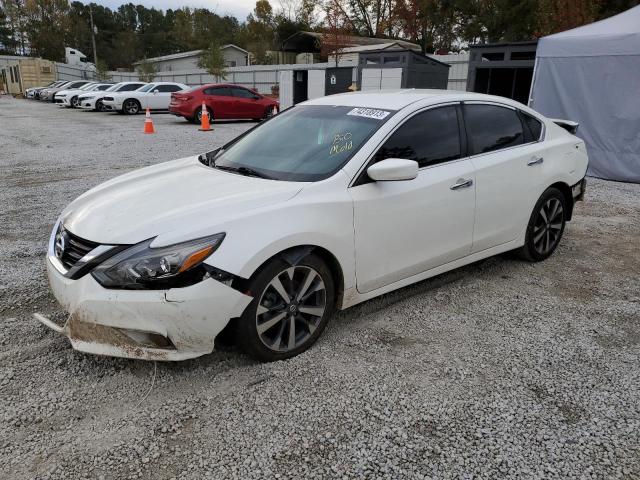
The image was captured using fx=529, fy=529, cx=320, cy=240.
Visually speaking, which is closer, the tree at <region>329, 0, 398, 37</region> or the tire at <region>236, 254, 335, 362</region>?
the tire at <region>236, 254, 335, 362</region>

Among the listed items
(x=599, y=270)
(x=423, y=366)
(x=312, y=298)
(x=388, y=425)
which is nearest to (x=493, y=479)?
(x=388, y=425)

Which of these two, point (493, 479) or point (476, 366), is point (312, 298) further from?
point (493, 479)

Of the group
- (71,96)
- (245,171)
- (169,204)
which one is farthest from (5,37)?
(169,204)

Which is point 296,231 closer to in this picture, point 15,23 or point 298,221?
point 298,221

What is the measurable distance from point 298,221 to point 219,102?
17.2m

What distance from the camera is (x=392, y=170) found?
329cm

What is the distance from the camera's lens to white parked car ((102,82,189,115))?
2267cm

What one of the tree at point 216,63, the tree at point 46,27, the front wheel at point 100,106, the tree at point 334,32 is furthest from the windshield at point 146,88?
the tree at point 46,27

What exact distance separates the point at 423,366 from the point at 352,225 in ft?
3.14

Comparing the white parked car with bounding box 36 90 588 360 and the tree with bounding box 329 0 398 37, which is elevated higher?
the tree with bounding box 329 0 398 37

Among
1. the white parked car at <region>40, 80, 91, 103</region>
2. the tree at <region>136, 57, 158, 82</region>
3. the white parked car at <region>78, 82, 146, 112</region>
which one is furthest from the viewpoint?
the tree at <region>136, 57, 158, 82</region>

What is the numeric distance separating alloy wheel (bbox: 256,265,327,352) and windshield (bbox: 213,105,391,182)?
650mm

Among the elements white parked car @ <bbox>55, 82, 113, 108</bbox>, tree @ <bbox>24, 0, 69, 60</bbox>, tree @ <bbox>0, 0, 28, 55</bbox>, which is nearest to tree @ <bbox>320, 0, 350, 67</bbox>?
white parked car @ <bbox>55, 82, 113, 108</bbox>

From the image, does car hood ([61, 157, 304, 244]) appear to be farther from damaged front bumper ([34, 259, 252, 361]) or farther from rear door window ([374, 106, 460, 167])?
rear door window ([374, 106, 460, 167])
